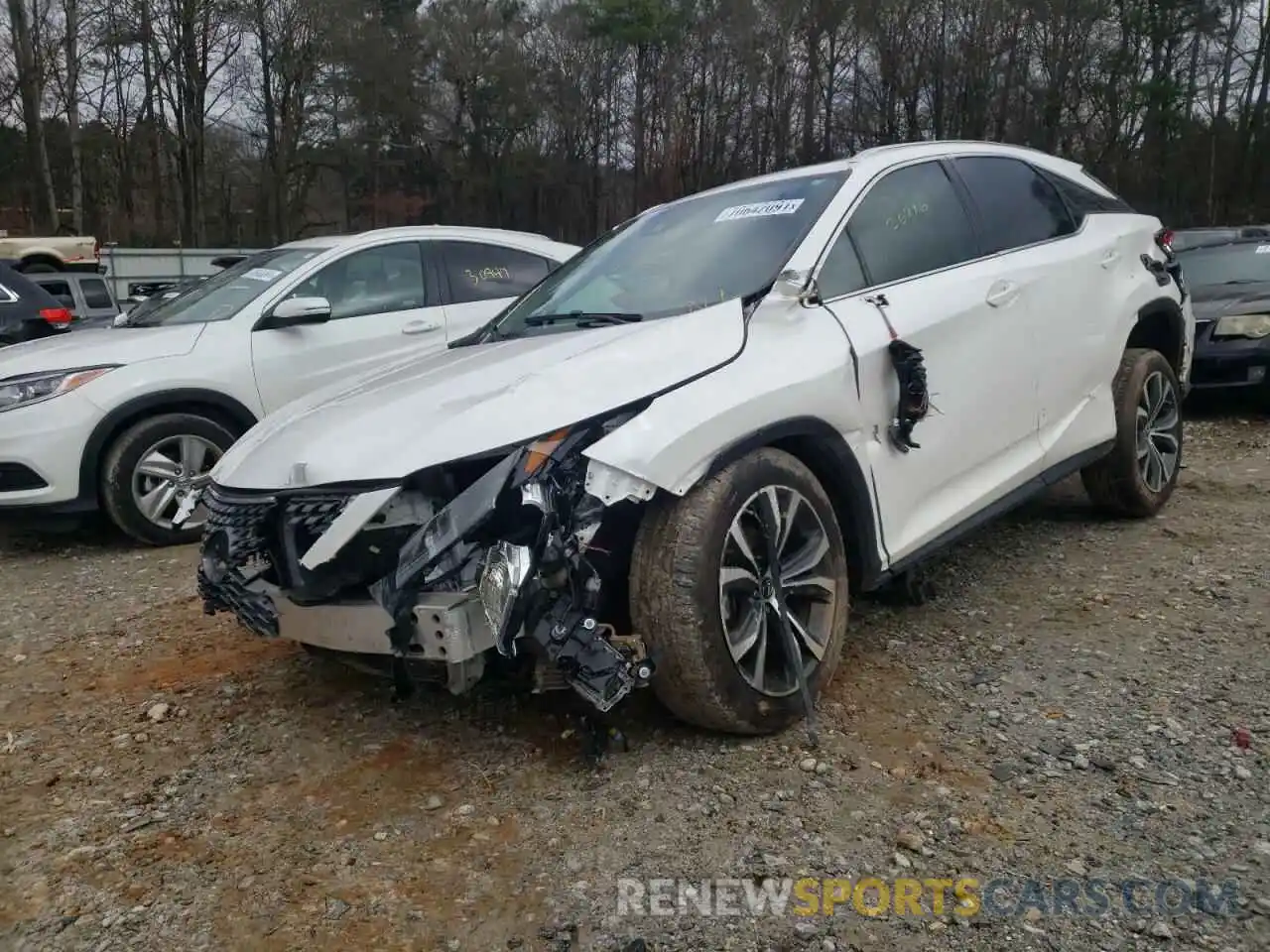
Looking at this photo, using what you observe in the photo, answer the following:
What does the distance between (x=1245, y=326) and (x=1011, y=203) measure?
4432mm

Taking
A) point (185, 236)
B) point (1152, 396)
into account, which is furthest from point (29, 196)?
point (1152, 396)

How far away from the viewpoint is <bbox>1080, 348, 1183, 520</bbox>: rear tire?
464cm

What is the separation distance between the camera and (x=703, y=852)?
2479 mm

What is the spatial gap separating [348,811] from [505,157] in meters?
31.8

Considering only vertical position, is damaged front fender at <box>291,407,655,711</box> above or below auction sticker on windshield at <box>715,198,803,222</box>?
below

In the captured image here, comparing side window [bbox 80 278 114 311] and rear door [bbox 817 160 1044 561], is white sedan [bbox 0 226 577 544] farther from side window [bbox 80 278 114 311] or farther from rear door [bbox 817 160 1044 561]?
side window [bbox 80 278 114 311]

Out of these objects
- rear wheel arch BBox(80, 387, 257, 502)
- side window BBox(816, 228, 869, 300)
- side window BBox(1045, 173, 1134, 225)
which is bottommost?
rear wheel arch BBox(80, 387, 257, 502)

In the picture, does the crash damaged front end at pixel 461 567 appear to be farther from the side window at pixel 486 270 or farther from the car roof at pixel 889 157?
the side window at pixel 486 270

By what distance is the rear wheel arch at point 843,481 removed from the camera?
3.04 meters

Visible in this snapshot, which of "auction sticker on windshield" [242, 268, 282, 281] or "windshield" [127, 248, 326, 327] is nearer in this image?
Result: "windshield" [127, 248, 326, 327]

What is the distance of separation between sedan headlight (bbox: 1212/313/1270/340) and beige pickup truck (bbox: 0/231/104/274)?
1714 centimetres

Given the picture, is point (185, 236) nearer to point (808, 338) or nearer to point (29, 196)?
point (29, 196)

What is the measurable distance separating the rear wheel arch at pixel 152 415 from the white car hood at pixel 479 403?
8.21ft

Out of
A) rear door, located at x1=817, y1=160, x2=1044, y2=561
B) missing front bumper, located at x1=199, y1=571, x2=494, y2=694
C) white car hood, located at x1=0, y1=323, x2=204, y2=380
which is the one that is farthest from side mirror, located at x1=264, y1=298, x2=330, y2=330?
rear door, located at x1=817, y1=160, x2=1044, y2=561
